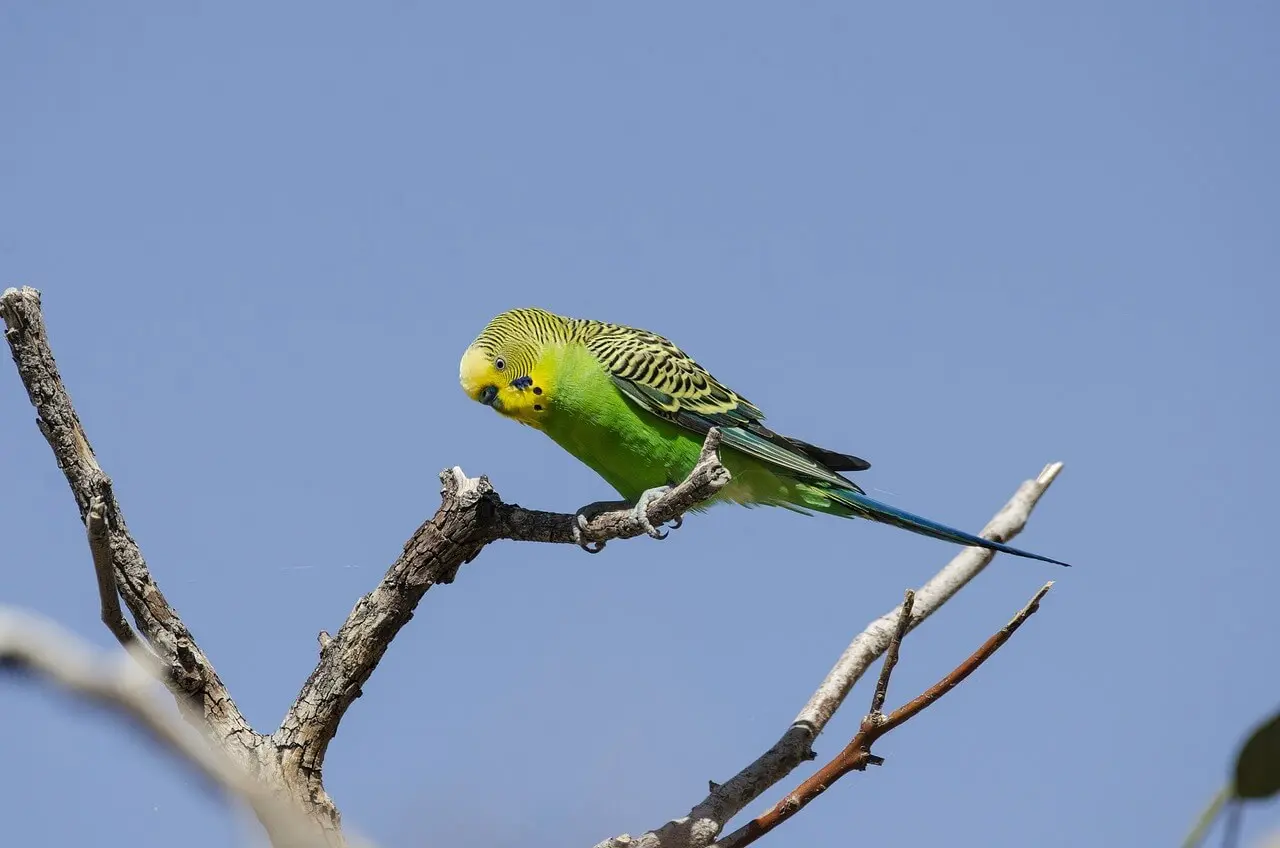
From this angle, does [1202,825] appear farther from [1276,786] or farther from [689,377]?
[689,377]

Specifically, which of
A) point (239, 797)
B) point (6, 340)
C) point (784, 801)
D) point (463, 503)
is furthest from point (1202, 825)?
point (6, 340)

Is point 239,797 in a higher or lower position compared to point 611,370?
lower

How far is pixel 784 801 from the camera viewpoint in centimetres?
297

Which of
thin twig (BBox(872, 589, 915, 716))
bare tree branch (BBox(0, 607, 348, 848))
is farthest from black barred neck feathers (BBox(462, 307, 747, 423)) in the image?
bare tree branch (BBox(0, 607, 348, 848))

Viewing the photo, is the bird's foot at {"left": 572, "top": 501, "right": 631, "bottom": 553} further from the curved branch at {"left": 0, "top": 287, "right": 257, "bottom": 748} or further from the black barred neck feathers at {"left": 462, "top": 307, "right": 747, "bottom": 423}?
the curved branch at {"left": 0, "top": 287, "right": 257, "bottom": 748}

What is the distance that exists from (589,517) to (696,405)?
3.85 feet

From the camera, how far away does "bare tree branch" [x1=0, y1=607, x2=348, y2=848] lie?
1.05m

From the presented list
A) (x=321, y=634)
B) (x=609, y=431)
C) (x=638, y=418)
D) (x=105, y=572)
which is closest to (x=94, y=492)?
(x=105, y=572)

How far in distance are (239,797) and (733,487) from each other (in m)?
4.39

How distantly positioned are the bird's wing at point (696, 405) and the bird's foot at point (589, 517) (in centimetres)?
49

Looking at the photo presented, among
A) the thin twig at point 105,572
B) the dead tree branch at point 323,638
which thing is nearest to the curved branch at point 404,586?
the dead tree branch at point 323,638

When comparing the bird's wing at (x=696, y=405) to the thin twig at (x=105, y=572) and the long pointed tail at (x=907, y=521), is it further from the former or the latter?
the thin twig at (x=105, y=572)

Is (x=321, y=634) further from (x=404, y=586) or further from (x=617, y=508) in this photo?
(x=617, y=508)

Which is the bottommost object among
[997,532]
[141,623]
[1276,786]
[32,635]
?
[1276,786]
